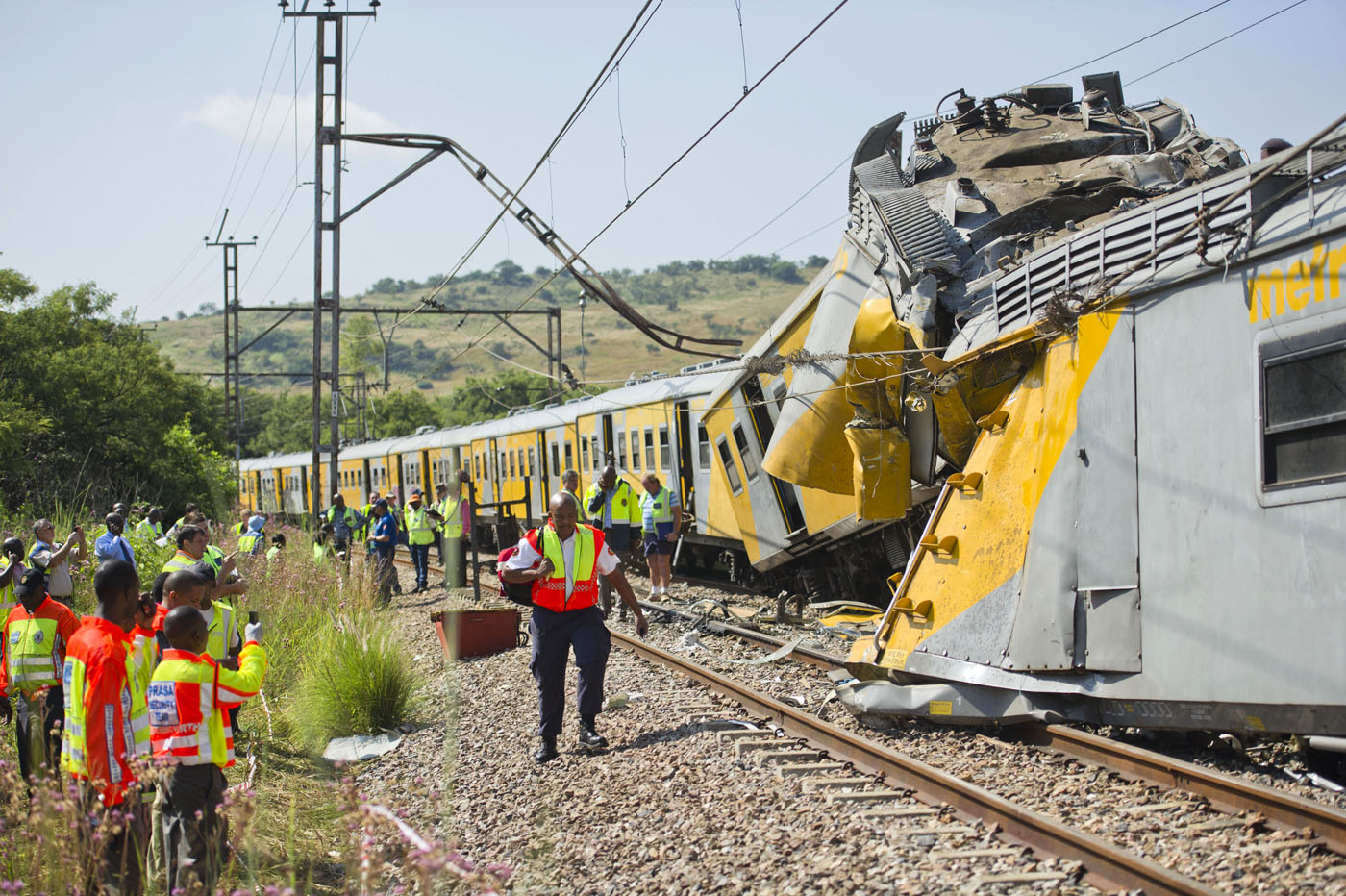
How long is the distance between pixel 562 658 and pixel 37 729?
323 cm

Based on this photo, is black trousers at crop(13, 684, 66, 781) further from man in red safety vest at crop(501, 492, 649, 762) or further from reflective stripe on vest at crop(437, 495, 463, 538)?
→ reflective stripe on vest at crop(437, 495, 463, 538)

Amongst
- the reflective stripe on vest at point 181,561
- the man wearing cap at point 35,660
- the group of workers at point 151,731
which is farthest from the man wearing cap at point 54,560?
the group of workers at point 151,731

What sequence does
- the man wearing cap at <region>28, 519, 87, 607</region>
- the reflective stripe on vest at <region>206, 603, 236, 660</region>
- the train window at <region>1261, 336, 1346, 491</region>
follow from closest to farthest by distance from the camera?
1. the train window at <region>1261, 336, 1346, 491</region>
2. the reflective stripe on vest at <region>206, 603, 236, 660</region>
3. the man wearing cap at <region>28, 519, 87, 607</region>

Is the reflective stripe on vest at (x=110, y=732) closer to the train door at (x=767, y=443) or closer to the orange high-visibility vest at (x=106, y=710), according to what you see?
the orange high-visibility vest at (x=106, y=710)

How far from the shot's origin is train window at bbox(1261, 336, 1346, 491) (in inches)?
207

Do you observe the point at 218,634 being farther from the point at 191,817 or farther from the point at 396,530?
the point at 396,530

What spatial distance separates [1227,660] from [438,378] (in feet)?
497

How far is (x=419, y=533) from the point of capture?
19.4 m

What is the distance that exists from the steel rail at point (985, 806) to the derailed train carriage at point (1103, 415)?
0.57m

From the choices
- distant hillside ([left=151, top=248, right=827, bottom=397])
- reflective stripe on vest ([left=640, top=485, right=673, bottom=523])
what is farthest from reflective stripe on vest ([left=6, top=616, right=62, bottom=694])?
distant hillside ([left=151, top=248, right=827, bottom=397])

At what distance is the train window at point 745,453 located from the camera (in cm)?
1441

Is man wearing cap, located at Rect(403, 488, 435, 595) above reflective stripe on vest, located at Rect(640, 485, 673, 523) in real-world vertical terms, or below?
below

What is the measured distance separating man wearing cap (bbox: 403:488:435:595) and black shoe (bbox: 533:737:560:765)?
39.6ft

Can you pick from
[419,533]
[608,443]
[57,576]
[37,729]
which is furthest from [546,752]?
[608,443]
